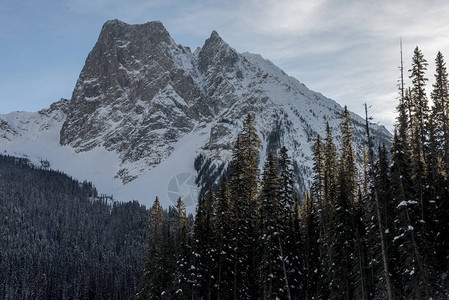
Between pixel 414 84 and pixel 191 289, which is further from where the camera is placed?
pixel 191 289

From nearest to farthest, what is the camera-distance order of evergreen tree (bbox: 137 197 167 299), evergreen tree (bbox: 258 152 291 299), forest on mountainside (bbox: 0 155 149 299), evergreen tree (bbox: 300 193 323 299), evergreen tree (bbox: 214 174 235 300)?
evergreen tree (bbox: 258 152 291 299)
evergreen tree (bbox: 214 174 235 300)
evergreen tree (bbox: 300 193 323 299)
evergreen tree (bbox: 137 197 167 299)
forest on mountainside (bbox: 0 155 149 299)

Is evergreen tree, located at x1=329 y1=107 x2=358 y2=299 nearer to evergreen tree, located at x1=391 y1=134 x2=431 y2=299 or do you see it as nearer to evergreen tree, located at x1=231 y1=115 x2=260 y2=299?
evergreen tree, located at x1=391 y1=134 x2=431 y2=299

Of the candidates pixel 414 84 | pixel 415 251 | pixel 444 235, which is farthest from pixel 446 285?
pixel 414 84

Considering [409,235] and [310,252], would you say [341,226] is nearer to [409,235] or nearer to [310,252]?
[409,235]

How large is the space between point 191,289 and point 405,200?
26334 mm

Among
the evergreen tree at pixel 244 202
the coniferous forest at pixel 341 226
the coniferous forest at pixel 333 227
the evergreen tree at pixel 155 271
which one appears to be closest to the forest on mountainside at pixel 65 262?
the evergreen tree at pixel 155 271

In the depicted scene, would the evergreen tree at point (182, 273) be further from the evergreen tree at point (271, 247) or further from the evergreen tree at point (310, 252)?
the evergreen tree at point (310, 252)

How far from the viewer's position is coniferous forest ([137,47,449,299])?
3233 cm

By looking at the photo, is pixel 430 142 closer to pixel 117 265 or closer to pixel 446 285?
pixel 446 285

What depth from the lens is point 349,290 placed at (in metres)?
39.2

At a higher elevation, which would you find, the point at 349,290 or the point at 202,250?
the point at 202,250

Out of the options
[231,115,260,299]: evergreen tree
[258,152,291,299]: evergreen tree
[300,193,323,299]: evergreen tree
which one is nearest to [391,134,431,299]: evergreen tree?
[258,152,291,299]: evergreen tree

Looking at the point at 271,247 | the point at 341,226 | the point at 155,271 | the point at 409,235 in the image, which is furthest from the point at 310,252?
the point at 409,235

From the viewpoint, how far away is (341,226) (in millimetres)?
38500
